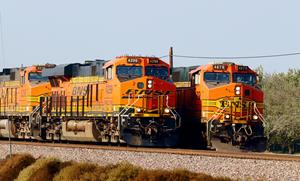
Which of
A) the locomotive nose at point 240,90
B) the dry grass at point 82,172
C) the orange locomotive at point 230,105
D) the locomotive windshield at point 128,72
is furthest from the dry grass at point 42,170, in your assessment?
the locomotive nose at point 240,90

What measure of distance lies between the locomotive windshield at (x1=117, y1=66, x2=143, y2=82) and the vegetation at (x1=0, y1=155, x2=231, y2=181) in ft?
15.3

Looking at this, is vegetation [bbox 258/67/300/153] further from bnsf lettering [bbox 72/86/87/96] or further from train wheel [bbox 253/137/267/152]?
train wheel [bbox 253/137/267/152]

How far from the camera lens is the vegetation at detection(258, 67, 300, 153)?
173 feet

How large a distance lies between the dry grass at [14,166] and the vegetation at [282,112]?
24738mm

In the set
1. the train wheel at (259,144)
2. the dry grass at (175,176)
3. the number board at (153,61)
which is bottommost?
the dry grass at (175,176)

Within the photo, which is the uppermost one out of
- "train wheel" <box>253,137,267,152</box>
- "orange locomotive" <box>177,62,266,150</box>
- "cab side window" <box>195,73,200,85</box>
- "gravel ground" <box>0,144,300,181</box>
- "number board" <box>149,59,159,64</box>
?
"number board" <box>149,59,159,64</box>

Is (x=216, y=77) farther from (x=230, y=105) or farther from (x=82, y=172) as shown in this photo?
(x=82, y=172)

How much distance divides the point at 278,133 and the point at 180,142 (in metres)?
24.0

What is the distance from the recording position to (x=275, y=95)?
183 ft

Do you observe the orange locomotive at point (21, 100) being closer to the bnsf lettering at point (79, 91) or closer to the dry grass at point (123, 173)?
the bnsf lettering at point (79, 91)

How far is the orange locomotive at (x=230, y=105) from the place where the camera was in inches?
1143

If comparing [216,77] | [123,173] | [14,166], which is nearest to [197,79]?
[216,77]

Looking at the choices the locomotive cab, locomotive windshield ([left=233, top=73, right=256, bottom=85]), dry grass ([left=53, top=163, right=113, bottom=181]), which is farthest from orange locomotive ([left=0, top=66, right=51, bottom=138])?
dry grass ([left=53, top=163, right=113, bottom=181])

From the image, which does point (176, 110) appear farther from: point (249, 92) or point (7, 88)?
point (7, 88)
